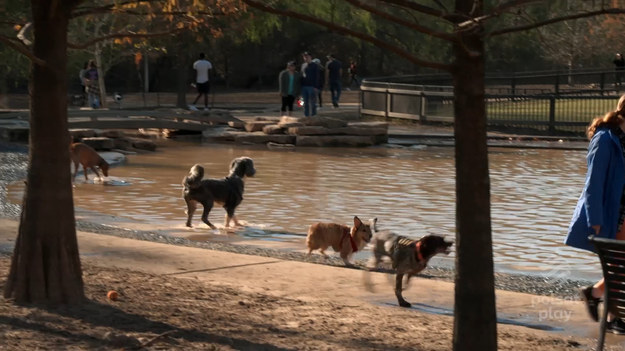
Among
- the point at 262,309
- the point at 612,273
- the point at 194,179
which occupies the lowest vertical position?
the point at 262,309

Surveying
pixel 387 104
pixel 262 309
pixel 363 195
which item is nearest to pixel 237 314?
pixel 262 309

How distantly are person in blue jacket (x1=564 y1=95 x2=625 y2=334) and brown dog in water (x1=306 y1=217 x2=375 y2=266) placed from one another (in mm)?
3054

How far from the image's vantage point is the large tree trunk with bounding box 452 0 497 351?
19.1 feet

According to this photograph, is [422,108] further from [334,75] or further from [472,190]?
[472,190]

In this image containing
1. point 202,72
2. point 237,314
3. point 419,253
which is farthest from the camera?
point 202,72

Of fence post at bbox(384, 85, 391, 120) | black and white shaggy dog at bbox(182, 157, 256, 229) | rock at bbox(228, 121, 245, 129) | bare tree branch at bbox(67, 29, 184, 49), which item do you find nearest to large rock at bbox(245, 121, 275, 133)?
rock at bbox(228, 121, 245, 129)

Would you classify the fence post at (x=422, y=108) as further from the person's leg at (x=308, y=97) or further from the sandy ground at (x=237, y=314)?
the sandy ground at (x=237, y=314)

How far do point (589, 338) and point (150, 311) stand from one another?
10.2 ft

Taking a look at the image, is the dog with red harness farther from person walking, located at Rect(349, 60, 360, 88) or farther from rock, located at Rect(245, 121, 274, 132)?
Answer: person walking, located at Rect(349, 60, 360, 88)

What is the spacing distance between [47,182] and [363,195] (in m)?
9.77

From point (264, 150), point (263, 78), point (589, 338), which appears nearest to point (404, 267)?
point (589, 338)

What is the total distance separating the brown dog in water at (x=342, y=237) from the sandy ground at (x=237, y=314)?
0.47 metres

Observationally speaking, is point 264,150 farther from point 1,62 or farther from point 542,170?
point 1,62

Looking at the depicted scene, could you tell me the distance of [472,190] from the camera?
19.2ft
